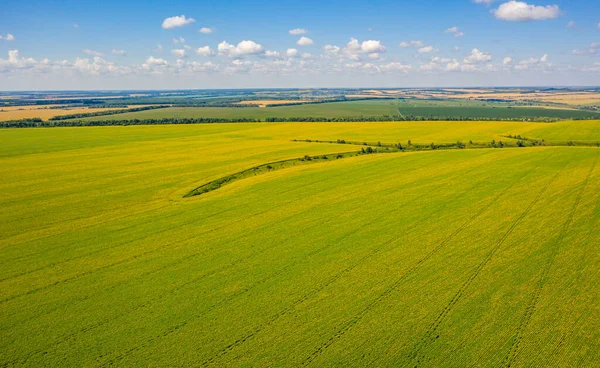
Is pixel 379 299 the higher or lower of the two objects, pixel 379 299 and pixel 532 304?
the lower

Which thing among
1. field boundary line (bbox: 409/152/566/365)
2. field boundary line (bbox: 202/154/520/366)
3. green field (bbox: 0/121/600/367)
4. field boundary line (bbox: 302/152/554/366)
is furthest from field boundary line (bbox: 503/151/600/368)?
field boundary line (bbox: 202/154/520/366)

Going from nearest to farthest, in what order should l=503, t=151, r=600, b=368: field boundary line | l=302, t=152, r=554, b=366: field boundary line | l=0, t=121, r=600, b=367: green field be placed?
l=503, t=151, r=600, b=368: field boundary line < l=302, t=152, r=554, b=366: field boundary line < l=0, t=121, r=600, b=367: green field

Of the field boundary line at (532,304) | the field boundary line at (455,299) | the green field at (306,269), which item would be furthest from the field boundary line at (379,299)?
the field boundary line at (532,304)

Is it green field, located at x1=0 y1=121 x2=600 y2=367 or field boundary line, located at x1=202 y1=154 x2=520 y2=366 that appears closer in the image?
field boundary line, located at x1=202 y1=154 x2=520 y2=366

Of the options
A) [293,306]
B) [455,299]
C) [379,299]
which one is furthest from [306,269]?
[455,299]

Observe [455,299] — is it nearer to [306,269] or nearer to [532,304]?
[532,304]

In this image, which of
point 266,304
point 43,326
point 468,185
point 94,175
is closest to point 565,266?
point 266,304

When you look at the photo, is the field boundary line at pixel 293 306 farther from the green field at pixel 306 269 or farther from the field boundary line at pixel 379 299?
the field boundary line at pixel 379 299

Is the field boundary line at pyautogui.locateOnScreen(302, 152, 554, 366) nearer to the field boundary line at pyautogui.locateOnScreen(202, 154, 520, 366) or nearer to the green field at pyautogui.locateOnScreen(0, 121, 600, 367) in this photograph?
the green field at pyautogui.locateOnScreen(0, 121, 600, 367)

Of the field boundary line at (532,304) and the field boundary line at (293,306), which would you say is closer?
the field boundary line at (532,304)
